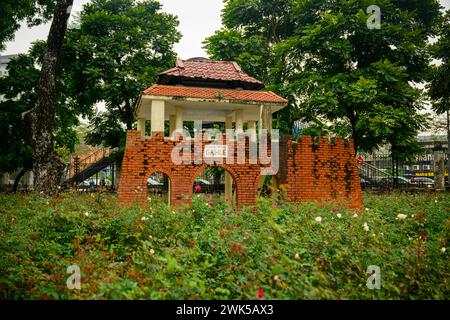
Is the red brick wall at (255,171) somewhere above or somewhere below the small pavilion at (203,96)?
below

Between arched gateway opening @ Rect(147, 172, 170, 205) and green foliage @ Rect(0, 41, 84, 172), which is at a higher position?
green foliage @ Rect(0, 41, 84, 172)

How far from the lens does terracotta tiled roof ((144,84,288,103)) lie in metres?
11.1

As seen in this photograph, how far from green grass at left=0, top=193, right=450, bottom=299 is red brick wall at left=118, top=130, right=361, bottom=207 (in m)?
2.37

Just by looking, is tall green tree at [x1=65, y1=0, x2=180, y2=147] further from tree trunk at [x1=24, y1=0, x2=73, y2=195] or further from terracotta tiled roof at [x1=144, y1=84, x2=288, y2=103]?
terracotta tiled roof at [x1=144, y1=84, x2=288, y2=103]

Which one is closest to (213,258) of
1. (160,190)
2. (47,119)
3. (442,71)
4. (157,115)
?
(157,115)

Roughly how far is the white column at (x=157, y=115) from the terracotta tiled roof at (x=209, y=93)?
12.7 inches

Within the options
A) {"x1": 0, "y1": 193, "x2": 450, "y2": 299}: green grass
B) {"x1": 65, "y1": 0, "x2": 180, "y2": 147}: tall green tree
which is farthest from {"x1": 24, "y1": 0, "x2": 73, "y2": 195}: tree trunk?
{"x1": 0, "y1": 193, "x2": 450, "y2": 299}: green grass

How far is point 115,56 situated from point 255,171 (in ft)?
41.8

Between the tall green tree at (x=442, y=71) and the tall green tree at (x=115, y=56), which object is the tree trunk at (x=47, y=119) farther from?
the tall green tree at (x=442, y=71)

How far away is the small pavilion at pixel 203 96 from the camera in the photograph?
11.1 metres

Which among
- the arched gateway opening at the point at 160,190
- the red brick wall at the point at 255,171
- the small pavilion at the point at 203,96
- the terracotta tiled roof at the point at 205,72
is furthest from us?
the arched gateway opening at the point at 160,190

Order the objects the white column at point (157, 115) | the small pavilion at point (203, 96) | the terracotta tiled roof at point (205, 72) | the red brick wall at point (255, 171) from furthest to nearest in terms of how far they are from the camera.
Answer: the terracotta tiled roof at point (205, 72)
the small pavilion at point (203, 96)
the white column at point (157, 115)
the red brick wall at point (255, 171)

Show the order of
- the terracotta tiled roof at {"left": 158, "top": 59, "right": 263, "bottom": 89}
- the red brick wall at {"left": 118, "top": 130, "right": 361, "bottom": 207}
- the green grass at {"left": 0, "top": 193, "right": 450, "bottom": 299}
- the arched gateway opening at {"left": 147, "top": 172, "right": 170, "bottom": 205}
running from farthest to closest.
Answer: the arched gateway opening at {"left": 147, "top": 172, "right": 170, "bottom": 205}, the terracotta tiled roof at {"left": 158, "top": 59, "right": 263, "bottom": 89}, the red brick wall at {"left": 118, "top": 130, "right": 361, "bottom": 207}, the green grass at {"left": 0, "top": 193, "right": 450, "bottom": 299}

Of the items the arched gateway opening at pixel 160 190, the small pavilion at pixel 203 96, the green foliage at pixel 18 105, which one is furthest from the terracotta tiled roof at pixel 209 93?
Answer: the green foliage at pixel 18 105
